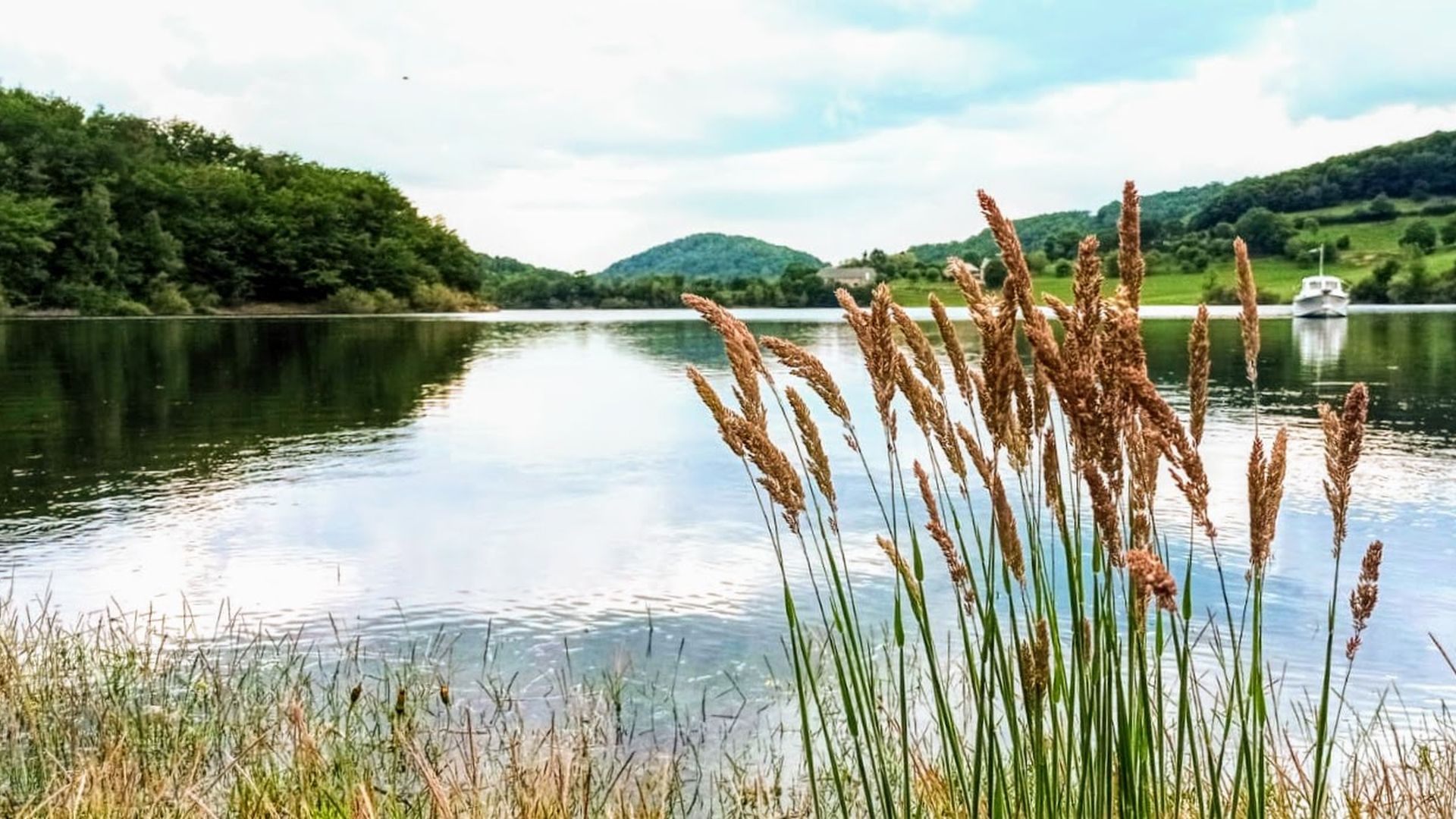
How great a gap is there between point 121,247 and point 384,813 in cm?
8647

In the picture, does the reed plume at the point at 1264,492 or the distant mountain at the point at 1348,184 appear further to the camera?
the distant mountain at the point at 1348,184

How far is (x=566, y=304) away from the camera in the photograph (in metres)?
155

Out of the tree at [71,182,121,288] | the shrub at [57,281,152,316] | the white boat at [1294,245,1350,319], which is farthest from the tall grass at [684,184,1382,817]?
the tree at [71,182,121,288]

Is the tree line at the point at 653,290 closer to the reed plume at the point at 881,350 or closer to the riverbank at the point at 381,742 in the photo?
the riverbank at the point at 381,742

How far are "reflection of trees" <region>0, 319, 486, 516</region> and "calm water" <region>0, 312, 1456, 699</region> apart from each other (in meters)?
0.11

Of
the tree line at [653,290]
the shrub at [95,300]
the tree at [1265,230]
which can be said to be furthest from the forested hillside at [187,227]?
the tree at [1265,230]

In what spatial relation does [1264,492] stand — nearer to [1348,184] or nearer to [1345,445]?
[1345,445]

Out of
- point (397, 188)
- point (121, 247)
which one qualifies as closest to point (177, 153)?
point (397, 188)

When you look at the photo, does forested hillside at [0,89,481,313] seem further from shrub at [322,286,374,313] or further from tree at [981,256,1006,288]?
tree at [981,256,1006,288]

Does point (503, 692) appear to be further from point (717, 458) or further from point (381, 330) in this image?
point (381, 330)

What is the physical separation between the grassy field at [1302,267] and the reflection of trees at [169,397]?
52288 mm

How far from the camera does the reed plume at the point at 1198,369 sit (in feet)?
7.07


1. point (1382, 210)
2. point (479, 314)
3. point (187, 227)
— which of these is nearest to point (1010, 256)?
point (187, 227)

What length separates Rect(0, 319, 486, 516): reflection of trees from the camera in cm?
1582
